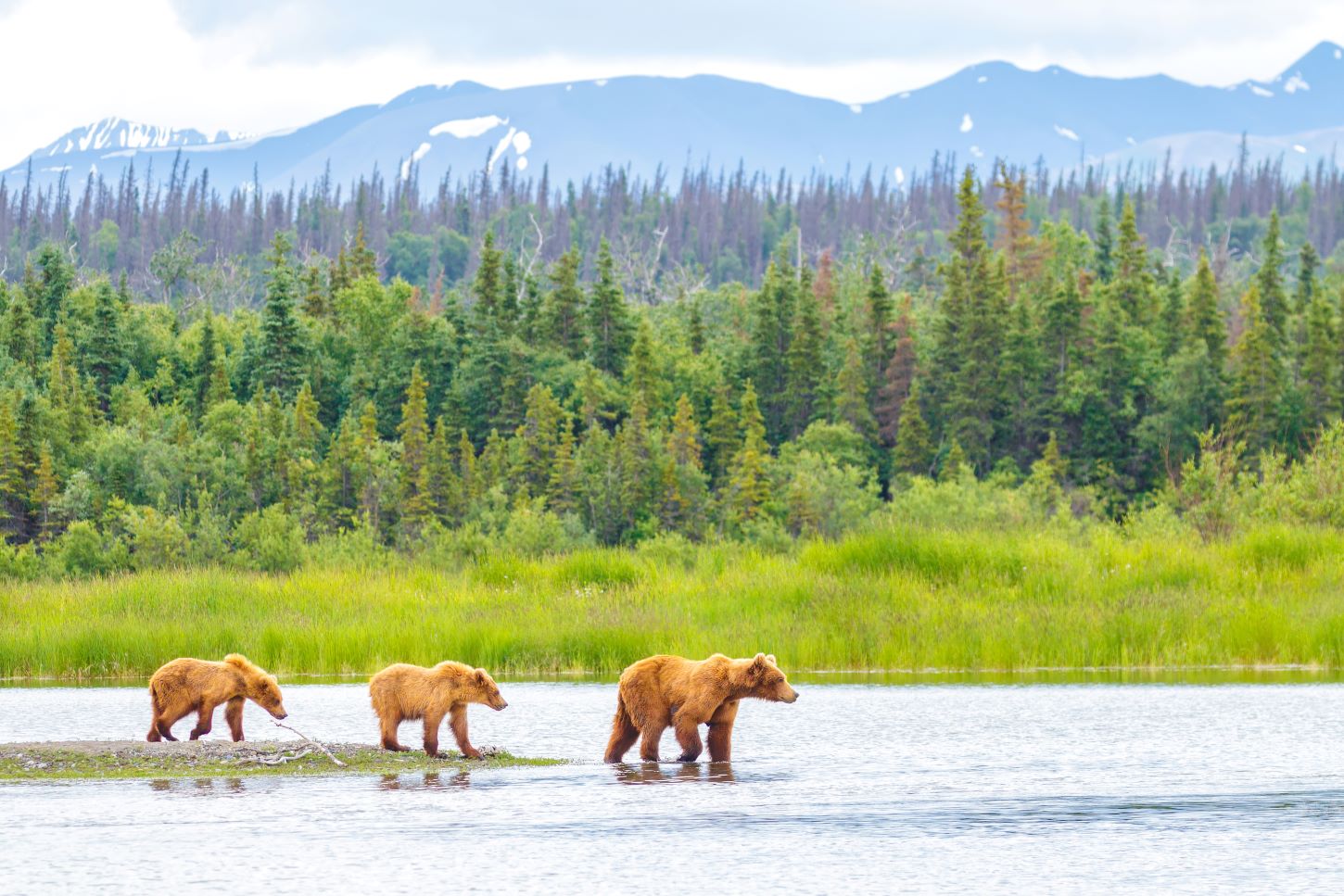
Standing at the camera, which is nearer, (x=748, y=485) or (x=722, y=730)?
(x=722, y=730)

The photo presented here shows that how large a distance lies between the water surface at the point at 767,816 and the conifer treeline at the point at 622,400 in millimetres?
48394

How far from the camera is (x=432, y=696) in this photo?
1619 centimetres

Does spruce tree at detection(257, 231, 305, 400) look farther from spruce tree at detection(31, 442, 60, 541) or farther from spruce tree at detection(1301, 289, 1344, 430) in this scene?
spruce tree at detection(1301, 289, 1344, 430)

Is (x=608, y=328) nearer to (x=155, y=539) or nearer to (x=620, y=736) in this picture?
(x=155, y=539)

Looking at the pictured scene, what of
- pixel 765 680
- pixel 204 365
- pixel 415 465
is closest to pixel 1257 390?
pixel 415 465

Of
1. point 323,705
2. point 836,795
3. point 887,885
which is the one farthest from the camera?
point 323,705

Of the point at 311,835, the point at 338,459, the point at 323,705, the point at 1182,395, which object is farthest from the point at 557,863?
the point at 1182,395

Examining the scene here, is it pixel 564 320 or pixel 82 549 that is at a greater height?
pixel 564 320

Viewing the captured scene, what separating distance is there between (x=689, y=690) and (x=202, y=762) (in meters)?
4.18

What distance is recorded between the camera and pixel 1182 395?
85.6 m

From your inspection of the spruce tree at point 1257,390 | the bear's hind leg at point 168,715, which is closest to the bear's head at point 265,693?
the bear's hind leg at point 168,715

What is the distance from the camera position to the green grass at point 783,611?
27.7 meters

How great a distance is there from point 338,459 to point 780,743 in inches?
2363

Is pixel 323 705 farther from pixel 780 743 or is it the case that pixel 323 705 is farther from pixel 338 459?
pixel 338 459
